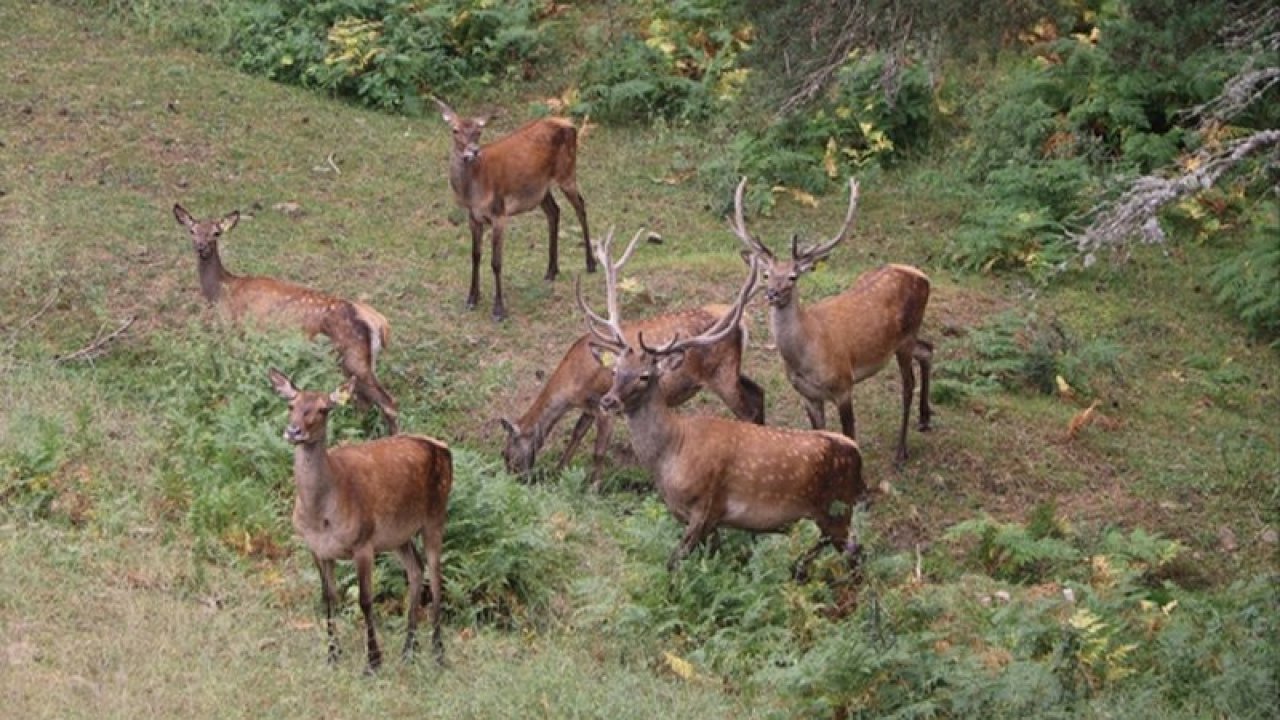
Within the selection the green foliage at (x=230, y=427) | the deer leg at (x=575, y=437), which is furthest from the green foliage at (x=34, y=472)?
the deer leg at (x=575, y=437)

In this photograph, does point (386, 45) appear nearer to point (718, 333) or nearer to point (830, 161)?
point (830, 161)

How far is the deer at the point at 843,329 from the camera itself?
40.5ft

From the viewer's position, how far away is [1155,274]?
653 inches

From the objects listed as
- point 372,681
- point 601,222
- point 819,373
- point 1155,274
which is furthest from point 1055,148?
point 372,681

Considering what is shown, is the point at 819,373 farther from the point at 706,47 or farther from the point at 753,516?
the point at 706,47

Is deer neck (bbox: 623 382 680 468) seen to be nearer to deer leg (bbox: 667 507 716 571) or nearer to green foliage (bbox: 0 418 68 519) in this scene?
deer leg (bbox: 667 507 716 571)

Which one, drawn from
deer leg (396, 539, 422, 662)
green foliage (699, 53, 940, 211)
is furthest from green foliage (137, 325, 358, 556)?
green foliage (699, 53, 940, 211)

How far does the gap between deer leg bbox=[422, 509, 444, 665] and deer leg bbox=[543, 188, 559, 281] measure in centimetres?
600

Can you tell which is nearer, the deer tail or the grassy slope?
the grassy slope

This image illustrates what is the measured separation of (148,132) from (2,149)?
1.34 meters

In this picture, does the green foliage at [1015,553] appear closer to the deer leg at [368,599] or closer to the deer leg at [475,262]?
the deer leg at [368,599]

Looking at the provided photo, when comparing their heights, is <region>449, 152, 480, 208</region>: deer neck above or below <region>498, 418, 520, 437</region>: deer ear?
above

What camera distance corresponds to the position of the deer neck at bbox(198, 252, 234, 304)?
13.8 meters

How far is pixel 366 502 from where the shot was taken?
9.19 metres
